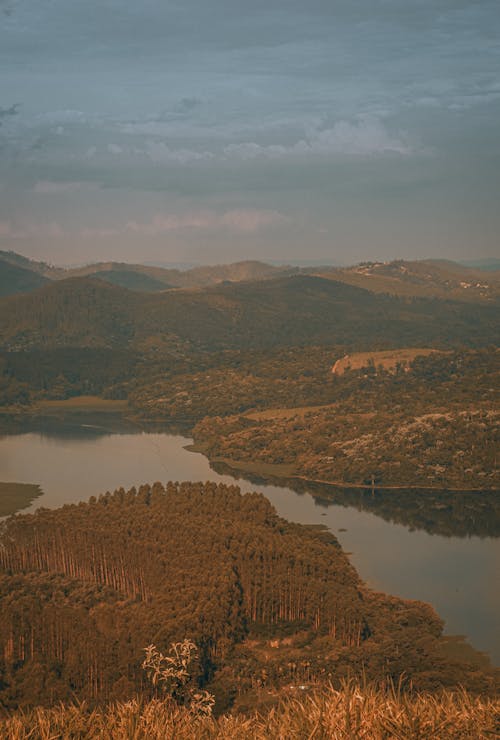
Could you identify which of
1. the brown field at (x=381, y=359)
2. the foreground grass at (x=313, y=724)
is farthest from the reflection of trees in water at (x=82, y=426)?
the foreground grass at (x=313, y=724)

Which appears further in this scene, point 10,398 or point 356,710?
point 10,398

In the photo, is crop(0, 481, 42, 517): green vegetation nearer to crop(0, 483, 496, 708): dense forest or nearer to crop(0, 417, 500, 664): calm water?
crop(0, 417, 500, 664): calm water

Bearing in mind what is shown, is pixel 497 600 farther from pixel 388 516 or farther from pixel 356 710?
pixel 356 710

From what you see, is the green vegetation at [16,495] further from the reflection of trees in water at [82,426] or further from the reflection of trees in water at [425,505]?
the reflection of trees in water at [82,426]

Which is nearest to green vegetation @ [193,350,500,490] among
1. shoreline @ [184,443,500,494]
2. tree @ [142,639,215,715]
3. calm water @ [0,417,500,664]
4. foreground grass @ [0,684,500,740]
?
shoreline @ [184,443,500,494]

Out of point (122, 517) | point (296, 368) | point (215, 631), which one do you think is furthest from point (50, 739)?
point (296, 368)

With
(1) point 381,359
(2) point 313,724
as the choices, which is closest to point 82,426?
(1) point 381,359
